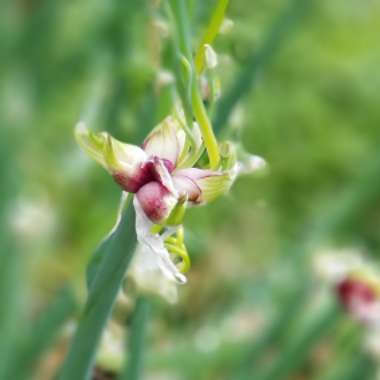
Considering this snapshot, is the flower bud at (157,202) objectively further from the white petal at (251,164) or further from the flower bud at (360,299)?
the flower bud at (360,299)

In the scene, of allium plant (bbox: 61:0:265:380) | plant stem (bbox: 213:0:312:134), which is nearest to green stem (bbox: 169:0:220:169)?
allium plant (bbox: 61:0:265:380)

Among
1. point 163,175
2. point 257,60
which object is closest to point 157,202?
point 163,175

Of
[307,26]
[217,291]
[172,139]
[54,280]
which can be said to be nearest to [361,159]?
[307,26]

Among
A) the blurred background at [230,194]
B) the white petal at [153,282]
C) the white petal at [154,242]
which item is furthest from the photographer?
the blurred background at [230,194]

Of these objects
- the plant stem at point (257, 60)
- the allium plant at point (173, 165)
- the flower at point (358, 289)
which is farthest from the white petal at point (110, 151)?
the flower at point (358, 289)

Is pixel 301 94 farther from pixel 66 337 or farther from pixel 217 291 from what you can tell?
pixel 66 337

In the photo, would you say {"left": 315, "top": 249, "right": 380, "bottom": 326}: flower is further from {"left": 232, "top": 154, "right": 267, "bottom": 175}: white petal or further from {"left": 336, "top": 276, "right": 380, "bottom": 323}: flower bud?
{"left": 232, "top": 154, "right": 267, "bottom": 175}: white petal

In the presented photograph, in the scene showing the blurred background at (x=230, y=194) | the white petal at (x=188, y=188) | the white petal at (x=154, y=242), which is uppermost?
the blurred background at (x=230, y=194)
